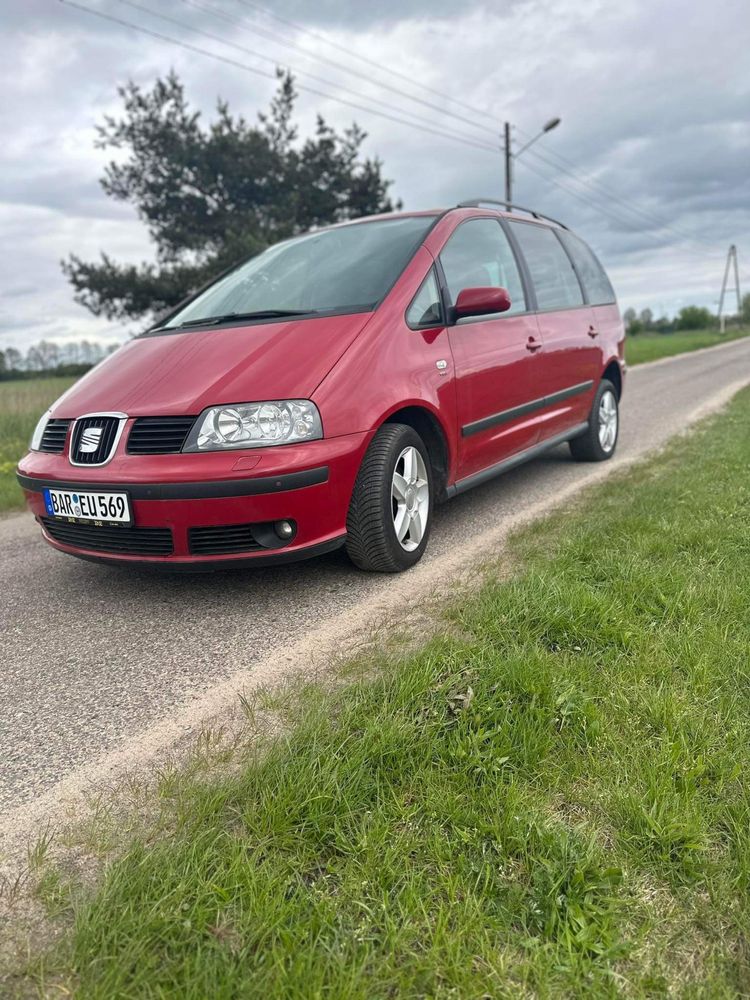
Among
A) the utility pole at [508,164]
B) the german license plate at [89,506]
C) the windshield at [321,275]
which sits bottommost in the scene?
the german license plate at [89,506]

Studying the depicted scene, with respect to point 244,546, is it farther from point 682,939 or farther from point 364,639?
point 682,939

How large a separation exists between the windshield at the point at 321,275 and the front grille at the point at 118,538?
48.6 inches

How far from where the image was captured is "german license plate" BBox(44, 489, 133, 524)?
2711 mm

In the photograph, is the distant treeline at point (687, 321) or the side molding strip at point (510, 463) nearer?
the side molding strip at point (510, 463)

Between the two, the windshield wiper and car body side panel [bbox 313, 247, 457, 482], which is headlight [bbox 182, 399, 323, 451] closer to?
car body side panel [bbox 313, 247, 457, 482]

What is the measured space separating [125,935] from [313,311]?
102 inches

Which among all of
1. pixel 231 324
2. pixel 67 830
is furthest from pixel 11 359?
pixel 67 830

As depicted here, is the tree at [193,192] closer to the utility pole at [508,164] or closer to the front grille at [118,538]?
the utility pole at [508,164]

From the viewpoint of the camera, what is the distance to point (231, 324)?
132 inches

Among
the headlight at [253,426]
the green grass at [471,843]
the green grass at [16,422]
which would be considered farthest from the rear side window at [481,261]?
the green grass at [16,422]

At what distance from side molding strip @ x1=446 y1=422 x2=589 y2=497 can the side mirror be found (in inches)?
33.4

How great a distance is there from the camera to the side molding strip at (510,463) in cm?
368

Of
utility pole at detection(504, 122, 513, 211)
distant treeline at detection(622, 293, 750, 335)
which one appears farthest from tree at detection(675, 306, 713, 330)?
utility pole at detection(504, 122, 513, 211)

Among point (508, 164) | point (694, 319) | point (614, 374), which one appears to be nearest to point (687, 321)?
point (694, 319)
